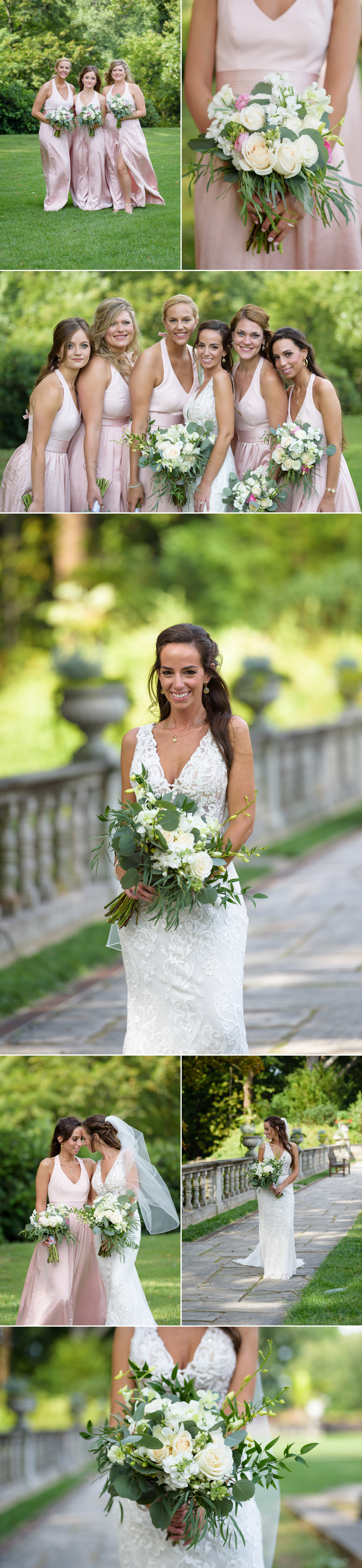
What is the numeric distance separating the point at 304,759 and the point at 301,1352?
6.09m

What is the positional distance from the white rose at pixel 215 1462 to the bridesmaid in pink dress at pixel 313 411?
3414 mm

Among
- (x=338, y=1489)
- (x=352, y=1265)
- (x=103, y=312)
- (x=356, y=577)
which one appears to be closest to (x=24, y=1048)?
(x=352, y=1265)

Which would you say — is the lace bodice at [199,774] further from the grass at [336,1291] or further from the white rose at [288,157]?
the white rose at [288,157]

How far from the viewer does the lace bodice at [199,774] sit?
395 cm

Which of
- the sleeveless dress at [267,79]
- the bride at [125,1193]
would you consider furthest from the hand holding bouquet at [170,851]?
the sleeveless dress at [267,79]

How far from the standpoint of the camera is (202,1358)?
416cm

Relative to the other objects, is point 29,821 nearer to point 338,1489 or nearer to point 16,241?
point 16,241

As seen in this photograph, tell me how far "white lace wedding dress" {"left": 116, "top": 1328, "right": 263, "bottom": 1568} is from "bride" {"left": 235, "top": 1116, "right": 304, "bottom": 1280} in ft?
0.92

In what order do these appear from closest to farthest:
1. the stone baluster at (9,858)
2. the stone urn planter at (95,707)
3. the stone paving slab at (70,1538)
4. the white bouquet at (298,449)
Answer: the white bouquet at (298,449)
the stone paving slab at (70,1538)
the stone baluster at (9,858)
the stone urn planter at (95,707)

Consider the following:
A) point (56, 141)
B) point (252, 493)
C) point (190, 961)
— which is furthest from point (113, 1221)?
point (56, 141)

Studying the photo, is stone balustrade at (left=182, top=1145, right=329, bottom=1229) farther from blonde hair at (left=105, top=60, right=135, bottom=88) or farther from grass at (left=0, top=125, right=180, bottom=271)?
blonde hair at (left=105, top=60, right=135, bottom=88)

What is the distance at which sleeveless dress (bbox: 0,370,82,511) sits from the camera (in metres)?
4.91

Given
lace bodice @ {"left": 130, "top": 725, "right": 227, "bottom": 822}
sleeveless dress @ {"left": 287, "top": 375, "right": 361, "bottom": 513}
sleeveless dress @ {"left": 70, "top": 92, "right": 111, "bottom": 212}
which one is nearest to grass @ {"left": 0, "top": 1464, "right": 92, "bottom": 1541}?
lace bodice @ {"left": 130, "top": 725, "right": 227, "bottom": 822}

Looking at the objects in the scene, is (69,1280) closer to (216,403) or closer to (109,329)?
(216,403)
